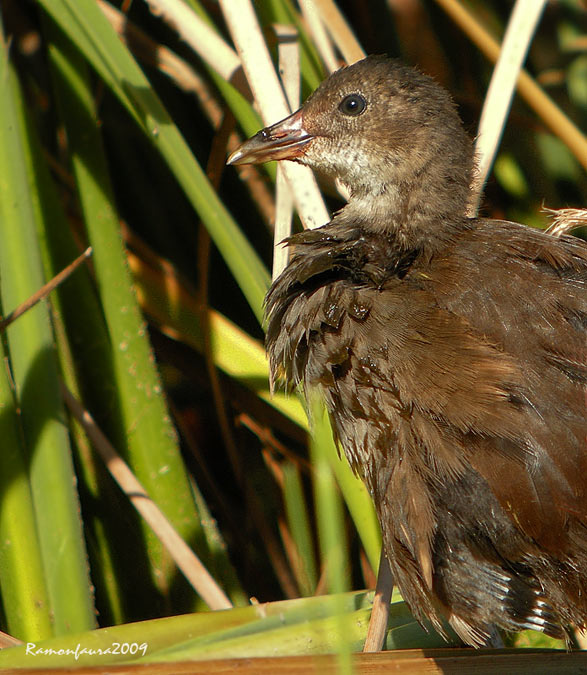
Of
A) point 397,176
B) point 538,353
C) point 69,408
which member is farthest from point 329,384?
point 69,408

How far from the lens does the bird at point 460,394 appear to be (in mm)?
1319

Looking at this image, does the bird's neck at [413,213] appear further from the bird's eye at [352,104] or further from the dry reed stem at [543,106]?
the dry reed stem at [543,106]

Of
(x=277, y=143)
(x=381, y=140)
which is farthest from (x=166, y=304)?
(x=381, y=140)

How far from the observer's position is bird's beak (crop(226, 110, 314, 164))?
1.60 metres

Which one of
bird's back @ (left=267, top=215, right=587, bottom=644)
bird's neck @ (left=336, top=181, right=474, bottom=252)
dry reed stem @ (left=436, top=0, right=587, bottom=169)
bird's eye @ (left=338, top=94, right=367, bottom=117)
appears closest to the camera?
bird's back @ (left=267, top=215, right=587, bottom=644)

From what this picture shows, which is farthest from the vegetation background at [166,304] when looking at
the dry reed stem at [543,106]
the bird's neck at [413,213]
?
the bird's neck at [413,213]

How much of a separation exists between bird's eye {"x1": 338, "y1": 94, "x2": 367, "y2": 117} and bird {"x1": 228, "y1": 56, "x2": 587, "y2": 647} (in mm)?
255

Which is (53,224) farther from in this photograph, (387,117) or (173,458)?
(387,117)

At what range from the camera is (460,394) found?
1.33 metres

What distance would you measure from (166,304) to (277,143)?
1.78 feet

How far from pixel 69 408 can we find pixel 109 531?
28 centimetres

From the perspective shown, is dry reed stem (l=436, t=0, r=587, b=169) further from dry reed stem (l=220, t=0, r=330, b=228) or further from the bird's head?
dry reed stem (l=220, t=0, r=330, b=228)

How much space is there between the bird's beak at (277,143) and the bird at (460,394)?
0.61ft

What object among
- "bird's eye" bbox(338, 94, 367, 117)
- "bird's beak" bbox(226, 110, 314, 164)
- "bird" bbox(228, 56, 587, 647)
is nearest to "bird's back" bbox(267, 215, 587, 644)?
"bird" bbox(228, 56, 587, 647)
